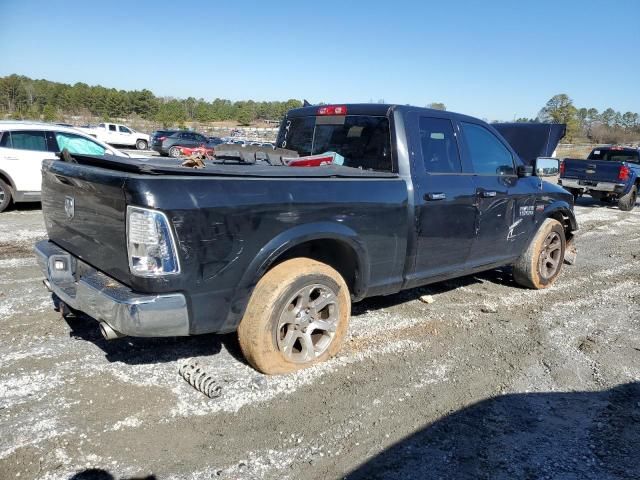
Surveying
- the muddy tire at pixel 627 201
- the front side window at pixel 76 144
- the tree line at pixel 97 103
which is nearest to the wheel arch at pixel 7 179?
the front side window at pixel 76 144

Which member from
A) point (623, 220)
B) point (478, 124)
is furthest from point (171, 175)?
point (623, 220)

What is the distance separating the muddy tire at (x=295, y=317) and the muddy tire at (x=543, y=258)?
2.88 meters

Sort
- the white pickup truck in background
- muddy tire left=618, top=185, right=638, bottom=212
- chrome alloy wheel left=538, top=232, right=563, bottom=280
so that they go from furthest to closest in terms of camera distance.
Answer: the white pickup truck in background
muddy tire left=618, top=185, right=638, bottom=212
chrome alloy wheel left=538, top=232, right=563, bottom=280

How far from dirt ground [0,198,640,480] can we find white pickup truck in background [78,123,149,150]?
29333mm

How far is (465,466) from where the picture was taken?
2.59 metres

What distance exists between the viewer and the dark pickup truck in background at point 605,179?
13.5 m

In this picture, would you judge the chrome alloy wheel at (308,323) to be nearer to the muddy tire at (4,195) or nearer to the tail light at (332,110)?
the tail light at (332,110)

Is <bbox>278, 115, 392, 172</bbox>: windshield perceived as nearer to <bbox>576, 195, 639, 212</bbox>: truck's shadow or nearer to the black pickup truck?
the black pickup truck

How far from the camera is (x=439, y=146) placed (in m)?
4.30

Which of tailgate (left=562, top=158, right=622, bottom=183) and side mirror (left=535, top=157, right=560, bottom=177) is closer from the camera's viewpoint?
side mirror (left=535, top=157, right=560, bottom=177)

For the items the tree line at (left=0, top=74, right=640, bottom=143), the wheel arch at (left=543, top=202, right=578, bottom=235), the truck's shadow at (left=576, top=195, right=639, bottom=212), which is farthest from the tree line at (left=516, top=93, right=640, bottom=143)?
the wheel arch at (left=543, top=202, right=578, bottom=235)

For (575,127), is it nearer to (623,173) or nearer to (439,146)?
(623,173)

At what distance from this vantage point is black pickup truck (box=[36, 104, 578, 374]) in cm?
269

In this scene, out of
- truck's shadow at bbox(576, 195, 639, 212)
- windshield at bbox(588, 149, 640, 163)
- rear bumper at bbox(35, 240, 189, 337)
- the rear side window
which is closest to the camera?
rear bumper at bbox(35, 240, 189, 337)
